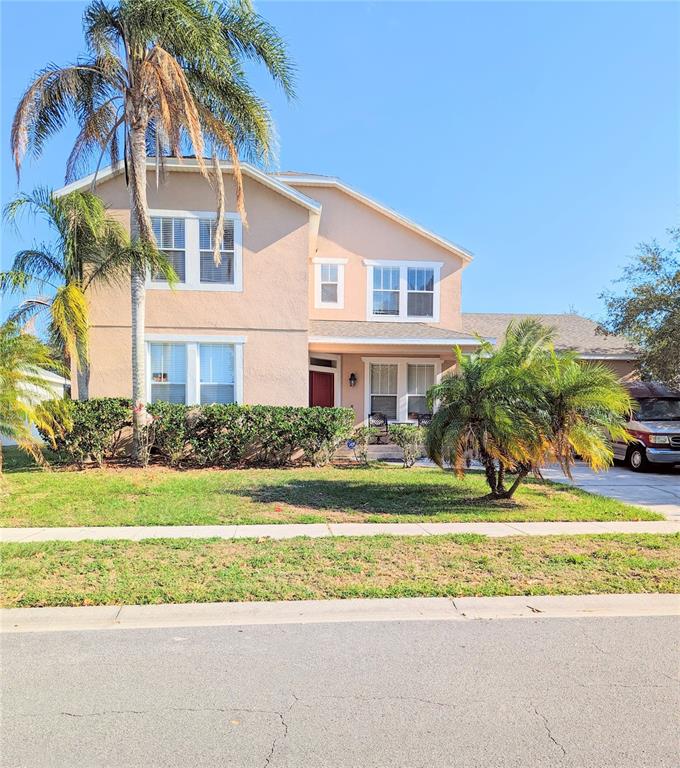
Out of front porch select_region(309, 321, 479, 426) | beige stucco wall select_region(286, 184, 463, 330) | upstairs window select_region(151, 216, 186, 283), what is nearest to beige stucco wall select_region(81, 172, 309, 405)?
upstairs window select_region(151, 216, 186, 283)

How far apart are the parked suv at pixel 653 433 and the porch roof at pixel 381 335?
15.5ft

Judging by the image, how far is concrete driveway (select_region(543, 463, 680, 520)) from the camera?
29.5 ft

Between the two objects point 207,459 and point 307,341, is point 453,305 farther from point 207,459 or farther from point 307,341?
point 207,459

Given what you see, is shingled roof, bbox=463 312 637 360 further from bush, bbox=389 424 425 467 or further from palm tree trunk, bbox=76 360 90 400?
palm tree trunk, bbox=76 360 90 400

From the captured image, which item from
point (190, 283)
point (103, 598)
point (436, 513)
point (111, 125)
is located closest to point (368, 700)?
point (103, 598)

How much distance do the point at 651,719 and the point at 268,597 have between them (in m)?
3.01

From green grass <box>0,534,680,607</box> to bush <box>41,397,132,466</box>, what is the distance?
5.67 meters

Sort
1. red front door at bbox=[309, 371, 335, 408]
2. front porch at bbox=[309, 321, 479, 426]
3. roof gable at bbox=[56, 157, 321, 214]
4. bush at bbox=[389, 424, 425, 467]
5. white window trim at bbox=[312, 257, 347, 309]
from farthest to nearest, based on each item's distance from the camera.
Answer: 1. white window trim at bbox=[312, 257, 347, 309]
2. red front door at bbox=[309, 371, 335, 408]
3. front porch at bbox=[309, 321, 479, 426]
4. roof gable at bbox=[56, 157, 321, 214]
5. bush at bbox=[389, 424, 425, 467]

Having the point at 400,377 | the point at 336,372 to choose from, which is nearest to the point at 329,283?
the point at 336,372

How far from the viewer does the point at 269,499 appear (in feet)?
28.6

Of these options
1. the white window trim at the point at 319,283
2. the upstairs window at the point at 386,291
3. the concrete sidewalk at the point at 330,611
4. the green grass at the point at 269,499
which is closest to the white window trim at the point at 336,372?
the white window trim at the point at 319,283

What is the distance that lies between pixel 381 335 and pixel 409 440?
3.65m

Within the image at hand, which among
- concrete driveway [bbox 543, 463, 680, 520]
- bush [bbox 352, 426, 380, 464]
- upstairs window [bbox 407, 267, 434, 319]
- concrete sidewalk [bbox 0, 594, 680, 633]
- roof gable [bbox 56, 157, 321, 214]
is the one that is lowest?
concrete driveway [bbox 543, 463, 680, 520]

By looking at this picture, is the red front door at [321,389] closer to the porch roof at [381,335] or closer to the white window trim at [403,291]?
the porch roof at [381,335]
